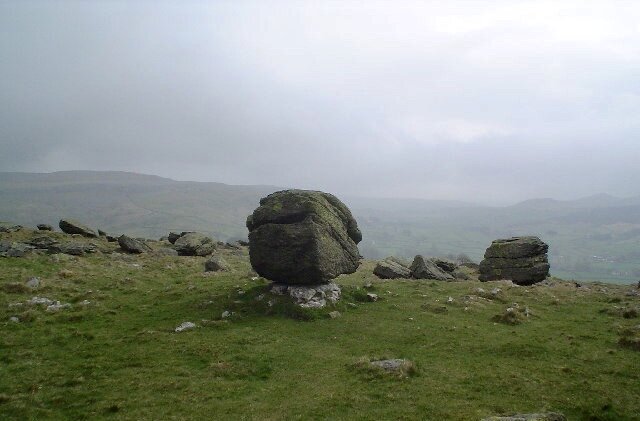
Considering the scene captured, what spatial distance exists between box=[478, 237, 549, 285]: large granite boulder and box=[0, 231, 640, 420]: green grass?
884 centimetres

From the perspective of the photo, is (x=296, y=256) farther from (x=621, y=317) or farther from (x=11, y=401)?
(x=621, y=317)

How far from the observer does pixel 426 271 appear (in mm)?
49188

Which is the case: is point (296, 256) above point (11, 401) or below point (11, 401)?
above

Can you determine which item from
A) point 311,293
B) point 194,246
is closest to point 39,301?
point 311,293

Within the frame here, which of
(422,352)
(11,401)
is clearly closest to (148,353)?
(11,401)

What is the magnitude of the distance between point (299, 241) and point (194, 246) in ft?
113

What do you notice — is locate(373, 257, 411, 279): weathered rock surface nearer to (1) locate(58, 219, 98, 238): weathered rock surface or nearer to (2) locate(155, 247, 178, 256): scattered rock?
(2) locate(155, 247, 178, 256): scattered rock

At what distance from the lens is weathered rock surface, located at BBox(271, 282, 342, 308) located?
102ft

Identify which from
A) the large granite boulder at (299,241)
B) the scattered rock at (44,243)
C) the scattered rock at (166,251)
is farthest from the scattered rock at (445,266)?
the scattered rock at (44,243)

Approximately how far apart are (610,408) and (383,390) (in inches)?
365

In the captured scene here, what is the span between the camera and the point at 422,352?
23.3 m

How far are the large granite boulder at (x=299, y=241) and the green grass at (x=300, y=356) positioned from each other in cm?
250

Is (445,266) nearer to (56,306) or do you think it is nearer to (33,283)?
(56,306)

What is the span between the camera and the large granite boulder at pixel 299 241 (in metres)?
32.0
